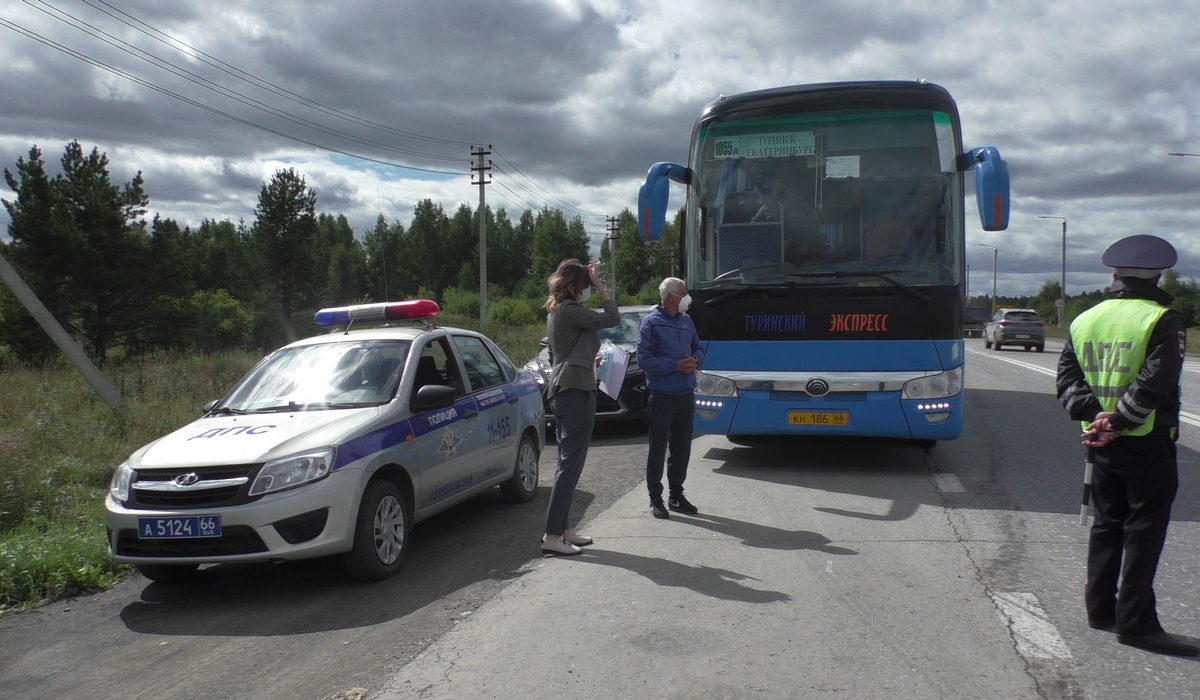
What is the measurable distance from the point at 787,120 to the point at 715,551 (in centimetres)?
446

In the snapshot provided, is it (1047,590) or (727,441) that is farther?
(727,441)

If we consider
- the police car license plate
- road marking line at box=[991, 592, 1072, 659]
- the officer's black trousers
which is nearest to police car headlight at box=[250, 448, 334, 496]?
the police car license plate

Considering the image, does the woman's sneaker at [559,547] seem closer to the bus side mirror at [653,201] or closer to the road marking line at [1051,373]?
the bus side mirror at [653,201]

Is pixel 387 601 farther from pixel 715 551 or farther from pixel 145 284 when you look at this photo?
pixel 145 284

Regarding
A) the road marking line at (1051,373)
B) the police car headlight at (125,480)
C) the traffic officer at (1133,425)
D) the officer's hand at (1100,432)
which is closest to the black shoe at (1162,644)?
the traffic officer at (1133,425)

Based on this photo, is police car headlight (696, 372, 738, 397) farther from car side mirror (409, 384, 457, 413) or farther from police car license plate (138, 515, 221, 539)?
police car license plate (138, 515, 221, 539)

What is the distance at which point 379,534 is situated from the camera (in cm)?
542

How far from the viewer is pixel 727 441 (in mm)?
10750

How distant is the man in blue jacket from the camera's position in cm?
671

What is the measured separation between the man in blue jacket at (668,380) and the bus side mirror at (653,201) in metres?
1.22

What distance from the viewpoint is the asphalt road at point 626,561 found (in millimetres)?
3816

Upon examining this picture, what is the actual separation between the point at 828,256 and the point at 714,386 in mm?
1582

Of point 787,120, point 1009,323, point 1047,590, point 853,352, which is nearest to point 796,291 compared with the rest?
point 853,352

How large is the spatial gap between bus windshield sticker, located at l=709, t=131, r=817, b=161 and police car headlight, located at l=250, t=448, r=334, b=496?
4951mm
